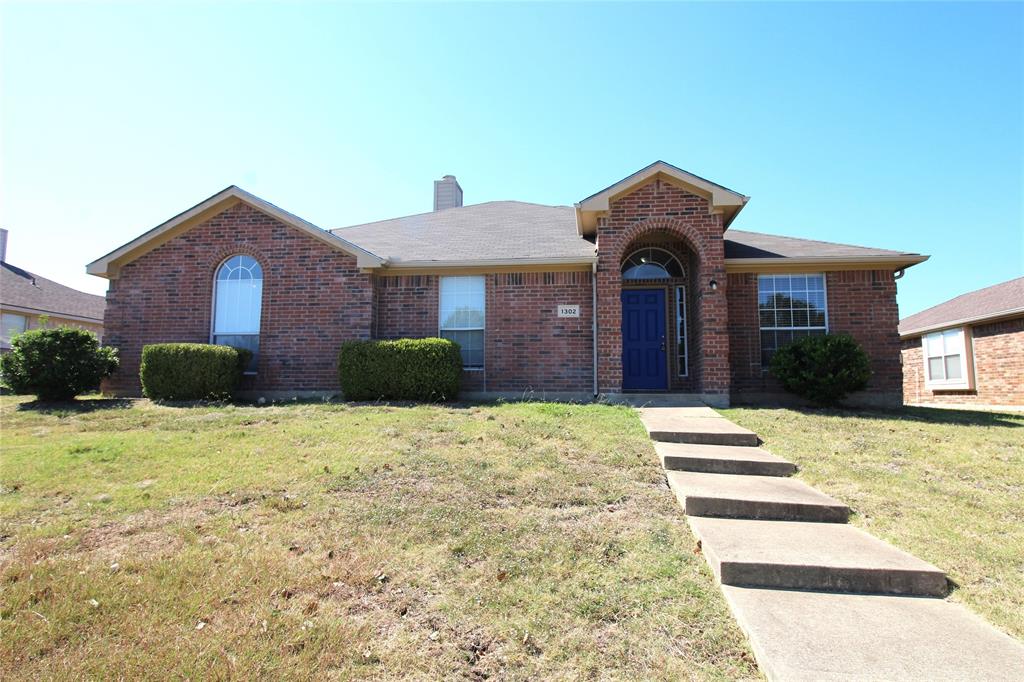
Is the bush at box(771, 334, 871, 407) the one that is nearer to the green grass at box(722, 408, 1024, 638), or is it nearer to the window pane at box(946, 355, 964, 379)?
the green grass at box(722, 408, 1024, 638)

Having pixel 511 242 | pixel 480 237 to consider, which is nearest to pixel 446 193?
pixel 480 237

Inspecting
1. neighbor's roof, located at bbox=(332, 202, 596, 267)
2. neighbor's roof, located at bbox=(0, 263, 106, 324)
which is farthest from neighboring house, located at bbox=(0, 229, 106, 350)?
neighbor's roof, located at bbox=(332, 202, 596, 267)

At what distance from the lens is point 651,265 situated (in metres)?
11.7

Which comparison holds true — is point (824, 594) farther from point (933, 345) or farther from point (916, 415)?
point (933, 345)

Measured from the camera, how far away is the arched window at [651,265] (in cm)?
1159

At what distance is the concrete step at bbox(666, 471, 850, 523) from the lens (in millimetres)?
4363

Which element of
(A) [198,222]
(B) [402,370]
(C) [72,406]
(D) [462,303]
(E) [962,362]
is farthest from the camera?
(E) [962,362]

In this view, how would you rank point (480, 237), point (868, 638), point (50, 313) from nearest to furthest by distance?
1. point (868, 638)
2. point (480, 237)
3. point (50, 313)

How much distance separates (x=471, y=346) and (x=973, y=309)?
16.0m

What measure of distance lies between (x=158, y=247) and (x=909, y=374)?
2330 centimetres

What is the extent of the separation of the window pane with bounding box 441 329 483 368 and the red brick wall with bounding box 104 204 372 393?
6.13ft

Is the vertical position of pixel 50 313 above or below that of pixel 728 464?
above

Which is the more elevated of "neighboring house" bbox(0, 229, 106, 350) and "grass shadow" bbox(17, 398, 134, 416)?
"neighboring house" bbox(0, 229, 106, 350)

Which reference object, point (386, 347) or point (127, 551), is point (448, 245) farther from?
point (127, 551)
